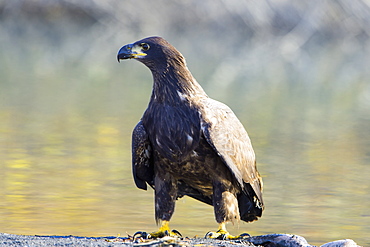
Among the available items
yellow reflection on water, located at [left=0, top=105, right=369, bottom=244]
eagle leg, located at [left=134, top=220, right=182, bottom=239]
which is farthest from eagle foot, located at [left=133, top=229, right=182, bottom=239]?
yellow reflection on water, located at [left=0, top=105, right=369, bottom=244]

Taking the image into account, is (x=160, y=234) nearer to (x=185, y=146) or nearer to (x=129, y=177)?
(x=185, y=146)

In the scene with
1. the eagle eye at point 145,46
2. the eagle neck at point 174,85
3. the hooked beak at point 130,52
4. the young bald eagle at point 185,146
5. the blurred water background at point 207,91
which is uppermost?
the blurred water background at point 207,91

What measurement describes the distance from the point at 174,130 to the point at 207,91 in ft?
33.3

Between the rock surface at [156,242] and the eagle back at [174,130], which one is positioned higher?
the eagle back at [174,130]

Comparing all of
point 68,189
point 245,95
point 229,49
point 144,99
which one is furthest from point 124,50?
point 229,49

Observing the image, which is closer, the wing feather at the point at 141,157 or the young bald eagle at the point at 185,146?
the young bald eagle at the point at 185,146

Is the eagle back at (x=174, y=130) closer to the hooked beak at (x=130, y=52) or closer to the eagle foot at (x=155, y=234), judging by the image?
the hooked beak at (x=130, y=52)

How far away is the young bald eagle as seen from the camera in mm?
6074

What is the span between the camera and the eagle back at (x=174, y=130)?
606 centimetres

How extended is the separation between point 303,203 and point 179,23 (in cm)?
2180

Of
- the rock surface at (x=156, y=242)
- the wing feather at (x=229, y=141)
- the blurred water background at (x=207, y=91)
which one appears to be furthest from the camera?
the blurred water background at (x=207, y=91)

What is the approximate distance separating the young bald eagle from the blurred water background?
820 mm

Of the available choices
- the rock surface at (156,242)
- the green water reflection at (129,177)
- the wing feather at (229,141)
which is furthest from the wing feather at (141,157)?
the green water reflection at (129,177)

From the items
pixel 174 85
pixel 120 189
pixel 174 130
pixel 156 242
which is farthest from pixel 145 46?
pixel 120 189
